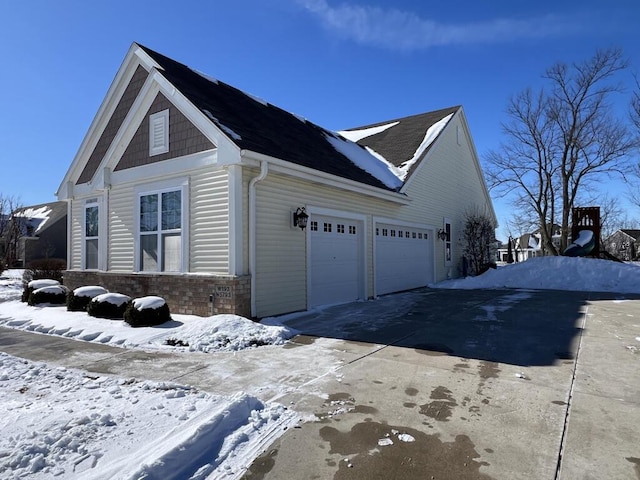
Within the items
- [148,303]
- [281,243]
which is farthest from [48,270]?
[281,243]

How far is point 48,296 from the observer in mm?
10508

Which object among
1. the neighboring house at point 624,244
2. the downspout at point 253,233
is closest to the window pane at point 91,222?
the downspout at point 253,233

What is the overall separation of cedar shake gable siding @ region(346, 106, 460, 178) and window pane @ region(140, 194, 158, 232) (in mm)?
9540

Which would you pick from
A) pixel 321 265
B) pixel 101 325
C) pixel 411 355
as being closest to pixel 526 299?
pixel 321 265

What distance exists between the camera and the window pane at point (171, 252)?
29.8ft

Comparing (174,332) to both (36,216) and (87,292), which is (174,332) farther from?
(36,216)

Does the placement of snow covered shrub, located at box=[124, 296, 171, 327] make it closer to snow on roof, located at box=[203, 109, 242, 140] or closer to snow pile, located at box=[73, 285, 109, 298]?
snow pile, located at box=[73, 285, 109, 298]

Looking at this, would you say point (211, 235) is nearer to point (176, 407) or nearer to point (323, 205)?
point (323, 205)

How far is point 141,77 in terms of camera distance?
10648 mm

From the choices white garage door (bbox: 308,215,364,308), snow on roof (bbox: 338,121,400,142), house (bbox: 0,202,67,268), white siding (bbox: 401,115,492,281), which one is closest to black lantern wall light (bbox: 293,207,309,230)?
white garage door (bbox: 308,215,364,308)

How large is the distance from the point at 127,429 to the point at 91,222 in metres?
10.0

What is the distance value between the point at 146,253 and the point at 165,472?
7.86 meters

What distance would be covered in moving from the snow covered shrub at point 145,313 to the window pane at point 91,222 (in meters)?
4.97

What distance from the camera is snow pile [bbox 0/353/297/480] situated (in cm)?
281
